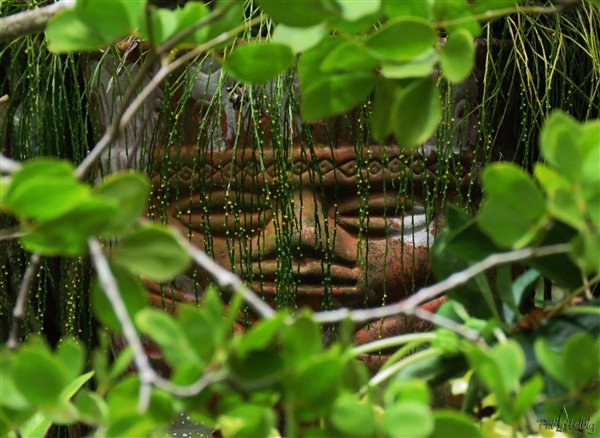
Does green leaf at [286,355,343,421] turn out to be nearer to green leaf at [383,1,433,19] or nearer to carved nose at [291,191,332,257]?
green leaf at [383,1,433,19]

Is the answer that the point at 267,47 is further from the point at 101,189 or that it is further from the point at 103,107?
the point at 103,107

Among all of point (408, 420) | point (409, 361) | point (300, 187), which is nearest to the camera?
point (408, 420)

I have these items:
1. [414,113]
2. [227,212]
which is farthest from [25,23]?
[227,212]

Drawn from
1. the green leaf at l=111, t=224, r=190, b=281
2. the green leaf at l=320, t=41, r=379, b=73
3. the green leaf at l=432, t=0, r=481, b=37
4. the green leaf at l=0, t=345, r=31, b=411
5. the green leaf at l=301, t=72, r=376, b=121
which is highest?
the green leaf at l=432, t=0, r=481, b=37

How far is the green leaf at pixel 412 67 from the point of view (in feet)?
0.93

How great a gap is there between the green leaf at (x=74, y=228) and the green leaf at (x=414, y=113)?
0.11 meters

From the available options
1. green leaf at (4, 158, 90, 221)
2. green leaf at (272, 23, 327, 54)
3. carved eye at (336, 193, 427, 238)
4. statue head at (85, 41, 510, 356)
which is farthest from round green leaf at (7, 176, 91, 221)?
carved eye at (336, 193, 427, 238)

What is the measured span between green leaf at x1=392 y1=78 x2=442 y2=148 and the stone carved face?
71 centimetres

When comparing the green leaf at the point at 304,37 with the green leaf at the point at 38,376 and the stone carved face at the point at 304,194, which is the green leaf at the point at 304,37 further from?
the stone carved face at the point at 304,194

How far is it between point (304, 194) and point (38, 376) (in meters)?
0.91

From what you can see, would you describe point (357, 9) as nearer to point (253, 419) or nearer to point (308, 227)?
point (253, 419)

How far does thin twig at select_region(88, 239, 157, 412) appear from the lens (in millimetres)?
209

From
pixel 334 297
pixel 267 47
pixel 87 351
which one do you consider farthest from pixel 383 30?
pixel 87 351

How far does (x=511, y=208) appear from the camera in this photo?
9.5 inches
